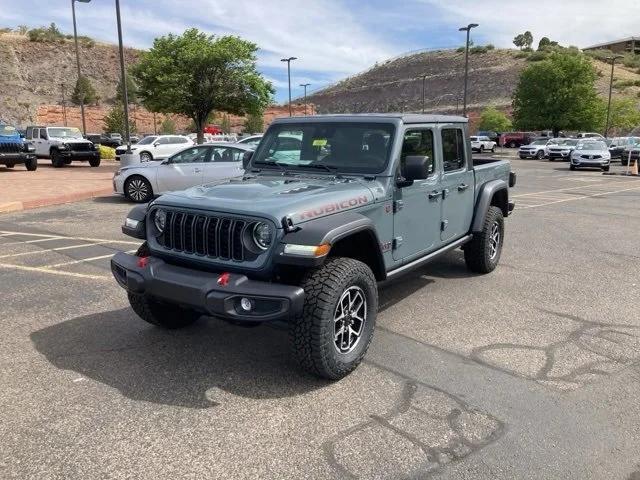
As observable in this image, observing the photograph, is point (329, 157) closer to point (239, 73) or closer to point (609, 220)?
point (609, 220)

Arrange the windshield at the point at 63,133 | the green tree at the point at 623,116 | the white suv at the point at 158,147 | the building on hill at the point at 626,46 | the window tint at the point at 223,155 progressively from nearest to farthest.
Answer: the window tint at the point at 223,155
the windshield at the point at 63,133
the white suv at the point at 158,147
the green tree at the point at 623,116
the building on hill at the point at 626,46

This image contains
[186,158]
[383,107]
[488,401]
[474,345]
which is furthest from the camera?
[383,107]

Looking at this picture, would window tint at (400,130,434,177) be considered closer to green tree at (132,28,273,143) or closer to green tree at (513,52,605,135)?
green tree at (132,28,273,143)

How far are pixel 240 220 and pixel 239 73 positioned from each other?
73.7 feet

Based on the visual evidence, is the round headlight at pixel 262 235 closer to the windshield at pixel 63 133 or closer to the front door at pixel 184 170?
the front door at pixel 184 170

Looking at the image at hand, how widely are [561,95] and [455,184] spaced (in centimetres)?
4894

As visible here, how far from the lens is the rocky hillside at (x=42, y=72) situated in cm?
7975

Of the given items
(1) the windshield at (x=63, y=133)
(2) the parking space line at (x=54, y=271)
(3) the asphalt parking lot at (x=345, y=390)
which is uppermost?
(1) the windshield at (x=63, y=133)

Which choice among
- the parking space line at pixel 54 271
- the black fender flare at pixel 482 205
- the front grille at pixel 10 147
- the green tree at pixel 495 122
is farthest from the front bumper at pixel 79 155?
the green tree at pixel 495 122

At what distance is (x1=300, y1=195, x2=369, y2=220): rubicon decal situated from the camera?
3700 millimetres

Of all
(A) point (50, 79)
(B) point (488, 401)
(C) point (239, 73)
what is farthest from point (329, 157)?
(A) point (50, 79)

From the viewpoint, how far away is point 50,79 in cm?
8906

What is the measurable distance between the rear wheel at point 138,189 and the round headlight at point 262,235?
33.2 ft

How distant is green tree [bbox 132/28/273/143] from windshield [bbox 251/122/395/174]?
2025 cm
